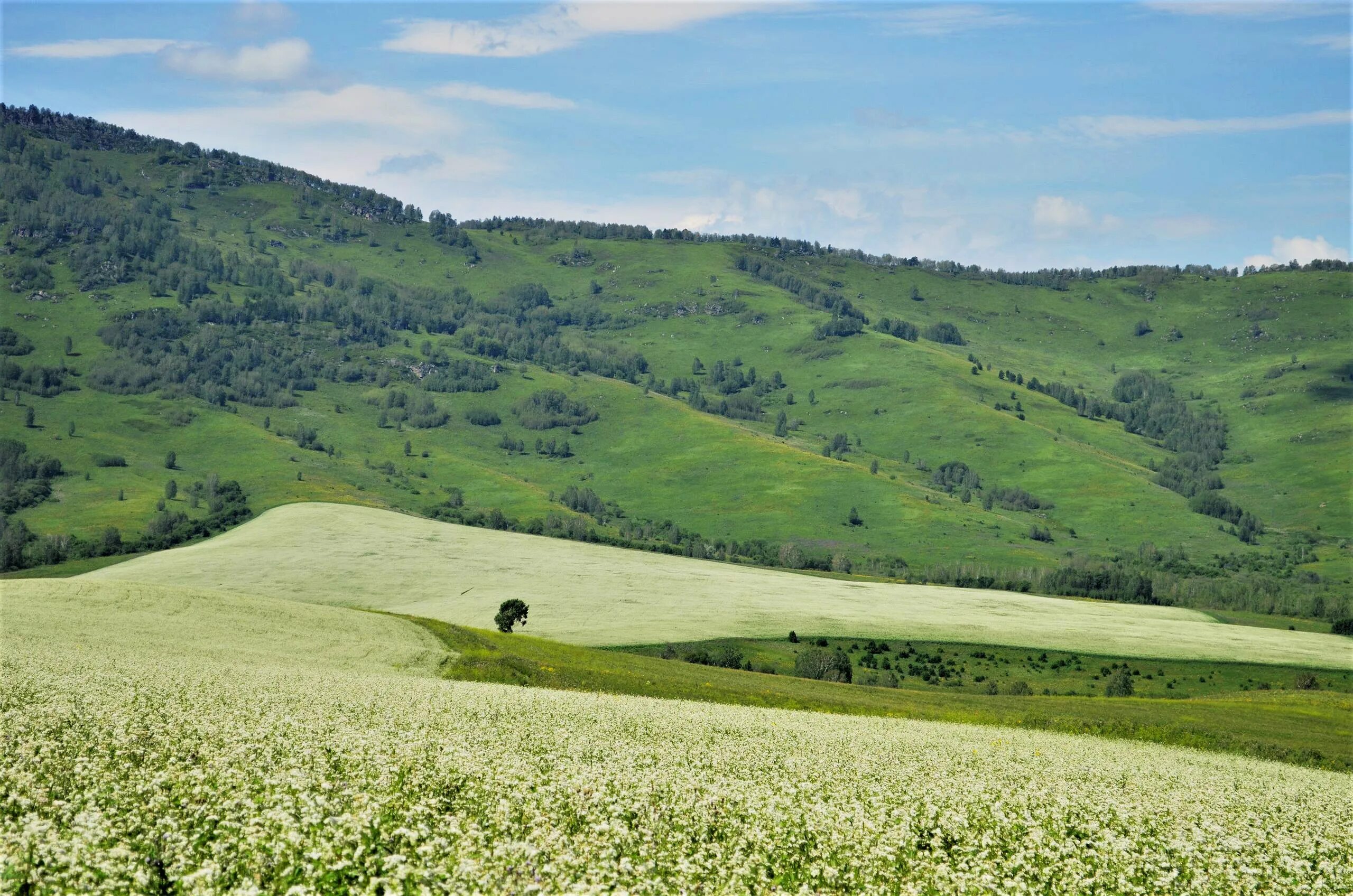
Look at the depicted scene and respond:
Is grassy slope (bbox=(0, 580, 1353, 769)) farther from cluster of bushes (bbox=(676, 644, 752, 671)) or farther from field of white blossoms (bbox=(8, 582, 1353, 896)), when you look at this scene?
field of white blossoms (bbox=(8, 582, 1353, 896))

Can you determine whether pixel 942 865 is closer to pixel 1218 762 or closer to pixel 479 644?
pixel 1218 762

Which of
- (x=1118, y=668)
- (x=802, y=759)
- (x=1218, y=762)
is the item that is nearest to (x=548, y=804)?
(x=802, y=759)

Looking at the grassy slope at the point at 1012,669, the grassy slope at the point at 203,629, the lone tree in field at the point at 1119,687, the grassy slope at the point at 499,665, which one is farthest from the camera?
the grassy slope at the point at 1012,669

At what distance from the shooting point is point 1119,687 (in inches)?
4486

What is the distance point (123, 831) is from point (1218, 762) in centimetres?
5056

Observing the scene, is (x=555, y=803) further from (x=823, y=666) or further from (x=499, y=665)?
(x=823, y=666)

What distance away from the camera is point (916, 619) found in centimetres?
15312

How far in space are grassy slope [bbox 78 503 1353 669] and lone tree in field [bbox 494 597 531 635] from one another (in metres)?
2.23

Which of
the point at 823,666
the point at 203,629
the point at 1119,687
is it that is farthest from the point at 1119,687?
the point at 203,629

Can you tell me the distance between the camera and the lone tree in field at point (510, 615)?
402ft

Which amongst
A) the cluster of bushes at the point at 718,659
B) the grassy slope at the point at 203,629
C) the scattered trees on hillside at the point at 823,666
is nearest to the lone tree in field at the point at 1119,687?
the scattered trees on hillside at the point at 823,666

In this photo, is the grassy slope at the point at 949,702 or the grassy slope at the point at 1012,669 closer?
the grassy slope at the point at 949,702

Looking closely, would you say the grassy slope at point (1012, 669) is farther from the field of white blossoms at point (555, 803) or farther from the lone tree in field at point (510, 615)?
the field of white blossoms at point (555, 803)

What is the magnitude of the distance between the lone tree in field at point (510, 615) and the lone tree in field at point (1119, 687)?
209 feet
